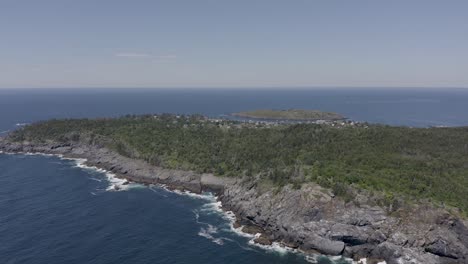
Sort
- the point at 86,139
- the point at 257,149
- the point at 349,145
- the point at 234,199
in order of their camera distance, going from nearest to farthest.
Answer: the point at 234,199
the point at 349,145
the point at 257,149
the point at 86,139

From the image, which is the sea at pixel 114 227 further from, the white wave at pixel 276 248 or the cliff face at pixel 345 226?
the cliff face at pixel 345 226

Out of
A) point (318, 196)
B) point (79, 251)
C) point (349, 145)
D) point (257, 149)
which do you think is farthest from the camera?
point (257, 149)

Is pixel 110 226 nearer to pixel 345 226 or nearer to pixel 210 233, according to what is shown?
pixel 210 233

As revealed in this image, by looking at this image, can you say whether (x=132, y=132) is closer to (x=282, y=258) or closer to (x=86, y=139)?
(x=86, y=139)

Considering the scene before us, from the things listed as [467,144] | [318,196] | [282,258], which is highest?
[467,144]

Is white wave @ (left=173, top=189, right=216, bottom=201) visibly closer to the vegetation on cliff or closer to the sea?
the sea

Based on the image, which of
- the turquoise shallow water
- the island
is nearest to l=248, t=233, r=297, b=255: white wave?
the turquoise shallow water

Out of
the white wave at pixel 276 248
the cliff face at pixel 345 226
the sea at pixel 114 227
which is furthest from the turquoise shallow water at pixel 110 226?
the cliff face at pixel 345 226

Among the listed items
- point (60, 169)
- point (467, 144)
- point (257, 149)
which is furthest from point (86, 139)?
point (467, 144)
